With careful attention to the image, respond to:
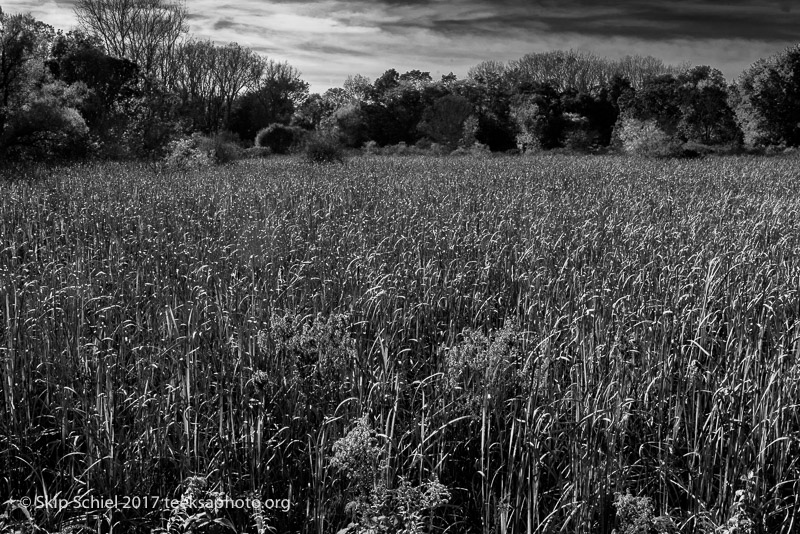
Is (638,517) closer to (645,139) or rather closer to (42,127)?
(42,127)

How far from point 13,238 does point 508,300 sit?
5195 millimetres

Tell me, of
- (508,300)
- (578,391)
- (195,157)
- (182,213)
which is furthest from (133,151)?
(578,391)

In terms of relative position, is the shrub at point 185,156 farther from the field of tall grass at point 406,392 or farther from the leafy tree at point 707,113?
the leafy tree at point 707,113

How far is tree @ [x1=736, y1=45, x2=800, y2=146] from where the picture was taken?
1252 inches

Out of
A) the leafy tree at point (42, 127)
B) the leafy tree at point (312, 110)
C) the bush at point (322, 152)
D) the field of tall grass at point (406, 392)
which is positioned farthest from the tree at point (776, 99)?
the leafy tree at point (42, 127)

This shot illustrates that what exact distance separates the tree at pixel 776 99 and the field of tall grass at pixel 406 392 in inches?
1170

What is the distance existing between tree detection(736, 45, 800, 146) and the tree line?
49mm

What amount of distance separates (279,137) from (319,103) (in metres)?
17.0

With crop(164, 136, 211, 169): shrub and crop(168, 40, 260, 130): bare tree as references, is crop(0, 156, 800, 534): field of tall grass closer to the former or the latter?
crop(164, 136, 211, 169): shrub

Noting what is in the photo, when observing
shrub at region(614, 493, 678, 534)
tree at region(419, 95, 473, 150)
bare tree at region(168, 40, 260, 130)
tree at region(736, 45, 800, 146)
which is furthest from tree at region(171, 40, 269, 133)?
shrub at region(614, 493, 678, 534)

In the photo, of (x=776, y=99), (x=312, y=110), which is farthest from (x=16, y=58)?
(x=312, y=110)

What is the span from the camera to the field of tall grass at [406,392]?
9.04 ft

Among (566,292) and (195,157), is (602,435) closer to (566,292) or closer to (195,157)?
(566,292)

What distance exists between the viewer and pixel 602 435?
3.34 meters
